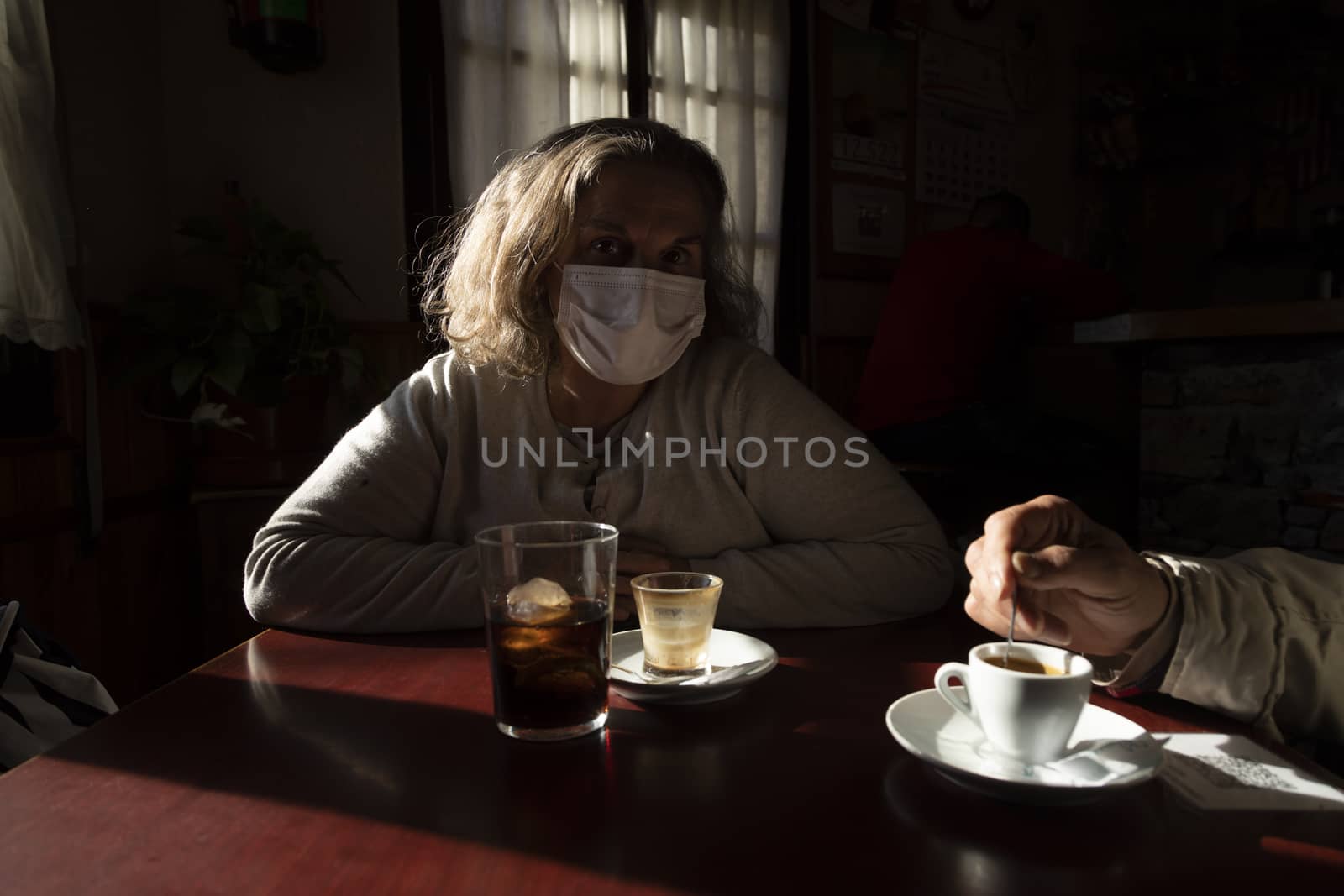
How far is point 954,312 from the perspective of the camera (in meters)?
3.01

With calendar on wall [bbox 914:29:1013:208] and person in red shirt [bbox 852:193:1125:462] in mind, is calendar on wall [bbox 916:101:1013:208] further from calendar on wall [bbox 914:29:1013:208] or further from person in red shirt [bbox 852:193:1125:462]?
person in red shirt [bbox 852:193:1125:462]

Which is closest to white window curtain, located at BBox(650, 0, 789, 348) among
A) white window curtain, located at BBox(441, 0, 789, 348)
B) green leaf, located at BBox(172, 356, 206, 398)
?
white window curtain, located at BBox(441, 0, 789, 348)

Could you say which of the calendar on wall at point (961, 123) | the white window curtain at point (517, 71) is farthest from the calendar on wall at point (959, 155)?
the white window curtain at point (517, 71)

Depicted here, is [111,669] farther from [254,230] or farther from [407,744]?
[407,744]

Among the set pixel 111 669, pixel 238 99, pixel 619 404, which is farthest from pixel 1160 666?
pixel 238 99

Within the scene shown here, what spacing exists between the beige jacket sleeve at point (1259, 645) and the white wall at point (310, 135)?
2493mm

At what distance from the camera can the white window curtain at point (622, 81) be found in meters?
2.85

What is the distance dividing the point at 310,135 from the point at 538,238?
67.8 inches

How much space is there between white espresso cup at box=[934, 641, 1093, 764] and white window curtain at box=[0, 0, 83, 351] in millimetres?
1950

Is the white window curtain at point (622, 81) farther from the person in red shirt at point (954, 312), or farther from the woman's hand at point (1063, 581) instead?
the woman's hand at point (1063, 581)

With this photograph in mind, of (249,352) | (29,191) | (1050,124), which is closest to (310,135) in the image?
(249,352)

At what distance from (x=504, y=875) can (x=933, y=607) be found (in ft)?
2.44

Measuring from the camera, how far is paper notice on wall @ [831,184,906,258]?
3.69 meters

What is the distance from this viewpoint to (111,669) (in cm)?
218
